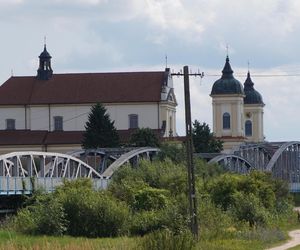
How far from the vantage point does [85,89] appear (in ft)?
472

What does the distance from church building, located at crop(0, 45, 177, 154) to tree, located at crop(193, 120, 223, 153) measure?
571cm

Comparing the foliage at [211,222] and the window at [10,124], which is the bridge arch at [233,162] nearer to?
the window at [10,124]

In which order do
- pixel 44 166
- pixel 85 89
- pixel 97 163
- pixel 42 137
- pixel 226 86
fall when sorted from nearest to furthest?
pixel 44 166 < pixel 97 163 < pixel 42 137 < pixel 85 89 < pixel 226 86

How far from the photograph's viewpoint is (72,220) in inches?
2138

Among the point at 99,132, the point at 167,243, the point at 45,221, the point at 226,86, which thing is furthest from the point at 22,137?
the point at 167,243

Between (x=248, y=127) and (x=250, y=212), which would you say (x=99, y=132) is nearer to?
(x=248, y=127)

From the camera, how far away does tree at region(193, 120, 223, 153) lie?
130875 mm

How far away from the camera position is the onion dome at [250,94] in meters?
178

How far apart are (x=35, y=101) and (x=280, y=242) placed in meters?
92.2

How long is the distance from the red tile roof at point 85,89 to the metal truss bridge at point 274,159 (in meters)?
14.4

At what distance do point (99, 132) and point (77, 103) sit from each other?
1838 centimetres

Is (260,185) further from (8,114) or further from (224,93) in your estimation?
(224,93)

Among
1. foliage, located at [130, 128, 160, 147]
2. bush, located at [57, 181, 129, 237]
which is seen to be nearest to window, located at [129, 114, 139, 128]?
foliage, located at [130, 128, 160, 147]

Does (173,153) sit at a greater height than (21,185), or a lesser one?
greater
